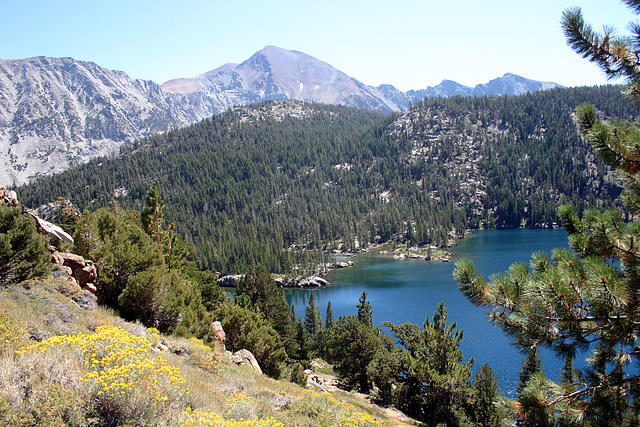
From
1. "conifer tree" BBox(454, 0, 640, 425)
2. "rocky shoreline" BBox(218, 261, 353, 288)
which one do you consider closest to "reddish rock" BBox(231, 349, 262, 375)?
"conifer tree" BBox(454, 0, 640, 425)

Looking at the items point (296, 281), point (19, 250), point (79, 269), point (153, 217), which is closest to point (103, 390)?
point (19, 250)

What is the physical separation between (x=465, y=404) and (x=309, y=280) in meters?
76.0

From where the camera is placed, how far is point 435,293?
80562 mm

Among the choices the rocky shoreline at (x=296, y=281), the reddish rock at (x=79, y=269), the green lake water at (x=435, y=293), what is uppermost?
the reddish rock at (x=79, y=269)

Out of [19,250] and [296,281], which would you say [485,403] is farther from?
[296,281]

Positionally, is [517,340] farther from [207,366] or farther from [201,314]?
[201,314]

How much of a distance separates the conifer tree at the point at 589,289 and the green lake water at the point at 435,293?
106 feet

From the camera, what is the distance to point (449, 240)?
A: 147875 mm

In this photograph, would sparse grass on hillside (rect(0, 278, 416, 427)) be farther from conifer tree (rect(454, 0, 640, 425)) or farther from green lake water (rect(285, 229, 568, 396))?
green lake water (rect(285, 229, 568, 396))

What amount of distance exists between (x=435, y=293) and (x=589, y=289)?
258 feet

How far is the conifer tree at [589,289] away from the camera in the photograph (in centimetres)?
690

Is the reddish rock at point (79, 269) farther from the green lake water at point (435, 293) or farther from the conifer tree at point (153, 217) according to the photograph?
the green lake water at point (435, 293)

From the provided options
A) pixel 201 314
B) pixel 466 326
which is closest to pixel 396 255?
pixel 466 326

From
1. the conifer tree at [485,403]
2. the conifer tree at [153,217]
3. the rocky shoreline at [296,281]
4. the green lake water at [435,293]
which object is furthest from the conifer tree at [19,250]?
the rocky shoreline at [296,281]
